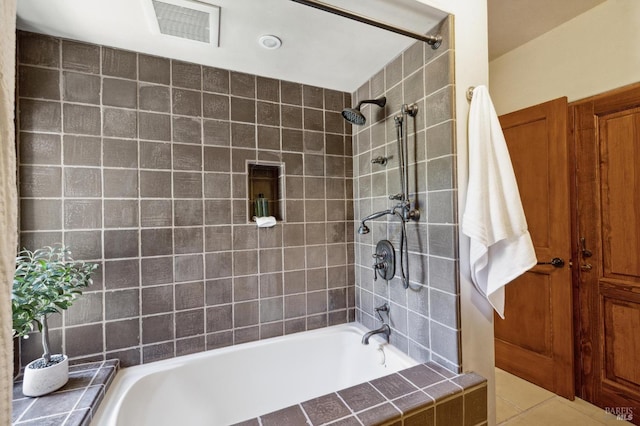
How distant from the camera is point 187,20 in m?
1.31

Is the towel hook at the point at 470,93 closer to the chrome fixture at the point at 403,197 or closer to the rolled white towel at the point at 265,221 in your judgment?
the chrome fixture at the point at 403,197

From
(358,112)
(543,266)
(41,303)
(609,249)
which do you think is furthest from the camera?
(543,266)

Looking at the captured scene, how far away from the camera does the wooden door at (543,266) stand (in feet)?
5.99

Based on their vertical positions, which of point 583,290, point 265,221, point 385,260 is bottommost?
point 583,290

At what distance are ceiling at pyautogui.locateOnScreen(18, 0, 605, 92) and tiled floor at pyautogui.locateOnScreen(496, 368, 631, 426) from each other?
2408mm

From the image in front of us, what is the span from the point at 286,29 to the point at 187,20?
49 centimetres

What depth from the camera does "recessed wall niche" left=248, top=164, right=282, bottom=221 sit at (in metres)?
1.86

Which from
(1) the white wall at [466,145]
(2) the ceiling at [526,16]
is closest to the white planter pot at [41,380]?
(1) the white wall at [466,145]

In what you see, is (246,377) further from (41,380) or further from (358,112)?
(358,112)

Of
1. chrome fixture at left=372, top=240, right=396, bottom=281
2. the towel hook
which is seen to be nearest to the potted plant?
chrome fixture at left=372, top=240, right=396, bottom=281

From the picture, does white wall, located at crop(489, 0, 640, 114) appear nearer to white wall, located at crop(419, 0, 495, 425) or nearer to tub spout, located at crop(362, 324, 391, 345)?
white wall, located at crop(419, 0, 495, 425)

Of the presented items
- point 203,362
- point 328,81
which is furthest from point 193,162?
point 203,362

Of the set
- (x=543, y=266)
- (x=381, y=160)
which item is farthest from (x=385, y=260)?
(x=543, y=266)

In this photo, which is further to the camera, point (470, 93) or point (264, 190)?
point (264, 190)
